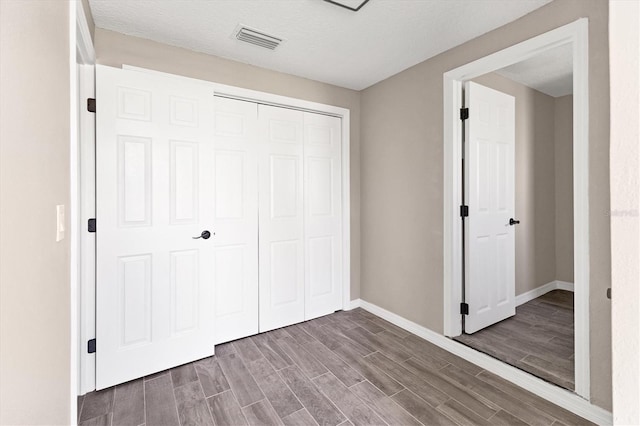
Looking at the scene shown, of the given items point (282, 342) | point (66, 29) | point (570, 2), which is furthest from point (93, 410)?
point (570, 2)

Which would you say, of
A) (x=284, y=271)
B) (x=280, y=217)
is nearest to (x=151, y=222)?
(x=280, y=217)

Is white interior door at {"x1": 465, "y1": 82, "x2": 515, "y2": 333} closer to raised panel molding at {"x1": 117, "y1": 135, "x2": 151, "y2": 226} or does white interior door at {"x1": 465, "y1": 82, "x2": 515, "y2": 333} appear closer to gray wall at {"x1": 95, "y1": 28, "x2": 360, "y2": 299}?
gray wall at {"x1": 95, "y1": 28, "x2": 360, "y2": 299}

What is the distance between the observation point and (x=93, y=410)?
181 centimetres

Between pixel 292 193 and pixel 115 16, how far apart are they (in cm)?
187

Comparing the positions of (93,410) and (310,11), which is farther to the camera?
(310,11)

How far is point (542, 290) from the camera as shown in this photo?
379 cm

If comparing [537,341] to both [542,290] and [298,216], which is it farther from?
[298,216]

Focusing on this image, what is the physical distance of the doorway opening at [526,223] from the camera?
2.53m

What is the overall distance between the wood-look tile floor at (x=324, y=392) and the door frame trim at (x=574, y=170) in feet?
1.30

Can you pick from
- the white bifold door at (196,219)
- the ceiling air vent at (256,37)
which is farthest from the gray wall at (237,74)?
the ceiling air vent at (256,37)

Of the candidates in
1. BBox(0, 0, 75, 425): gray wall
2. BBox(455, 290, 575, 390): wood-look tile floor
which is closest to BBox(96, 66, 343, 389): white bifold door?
BBox(0, 0, 75, 425): gray wall

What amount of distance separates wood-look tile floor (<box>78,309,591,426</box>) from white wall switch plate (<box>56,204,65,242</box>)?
1.25m

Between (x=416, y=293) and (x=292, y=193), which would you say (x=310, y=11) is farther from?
(x=416, y=293)

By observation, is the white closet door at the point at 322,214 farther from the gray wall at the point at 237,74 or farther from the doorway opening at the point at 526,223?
the doorway opening at the point at 526,223
